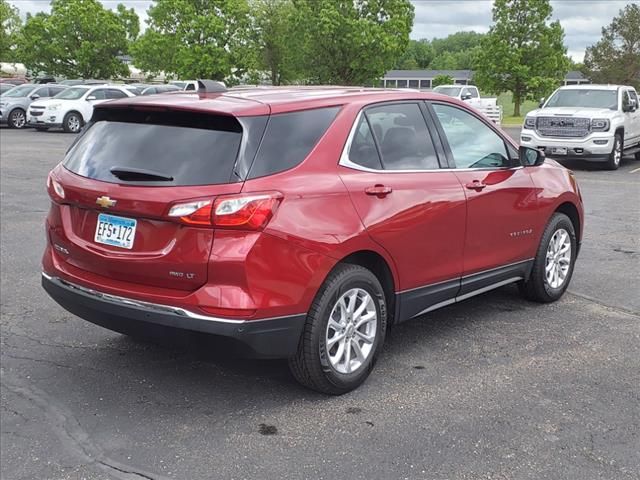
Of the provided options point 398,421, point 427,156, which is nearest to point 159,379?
point 398,421

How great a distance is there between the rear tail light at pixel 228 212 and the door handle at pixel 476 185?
1.81 metres

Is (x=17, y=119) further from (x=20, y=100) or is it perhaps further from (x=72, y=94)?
(x=72, y=94)

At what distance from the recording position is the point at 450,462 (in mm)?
3457

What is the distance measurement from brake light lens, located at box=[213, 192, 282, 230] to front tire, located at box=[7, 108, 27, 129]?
Result: 2749 centimetres

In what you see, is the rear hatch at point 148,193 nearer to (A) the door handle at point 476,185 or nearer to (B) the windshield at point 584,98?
(A) the door handle at point 476,185

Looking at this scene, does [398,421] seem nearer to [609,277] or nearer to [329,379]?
[329,379]

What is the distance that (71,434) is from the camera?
3.76m

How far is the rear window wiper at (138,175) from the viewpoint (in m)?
3.79

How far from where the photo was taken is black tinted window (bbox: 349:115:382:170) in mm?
4273

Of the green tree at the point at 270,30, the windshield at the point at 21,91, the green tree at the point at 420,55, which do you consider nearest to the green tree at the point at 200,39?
the green tree at the point at 270,30

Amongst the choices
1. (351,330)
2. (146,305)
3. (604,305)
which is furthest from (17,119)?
(351,330)

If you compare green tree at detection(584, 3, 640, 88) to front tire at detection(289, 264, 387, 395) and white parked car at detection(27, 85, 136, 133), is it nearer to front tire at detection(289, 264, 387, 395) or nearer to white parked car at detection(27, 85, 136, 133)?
white parked car at detection(27, 85, 136, 133)

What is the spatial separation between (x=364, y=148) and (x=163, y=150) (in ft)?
3.91

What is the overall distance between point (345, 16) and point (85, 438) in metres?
43.2
